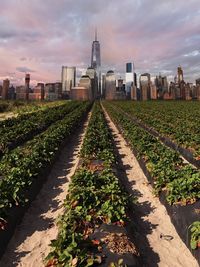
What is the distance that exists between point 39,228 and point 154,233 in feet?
10.0

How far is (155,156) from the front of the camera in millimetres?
11430

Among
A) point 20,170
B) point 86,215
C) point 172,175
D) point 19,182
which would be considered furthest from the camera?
point 20,170

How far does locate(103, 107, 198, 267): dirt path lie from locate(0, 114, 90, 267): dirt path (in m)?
2.27

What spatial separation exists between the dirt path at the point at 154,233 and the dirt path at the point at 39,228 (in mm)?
2269

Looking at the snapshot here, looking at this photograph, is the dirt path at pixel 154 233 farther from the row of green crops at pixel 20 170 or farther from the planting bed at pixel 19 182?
the row of green crops at pixel 20 170

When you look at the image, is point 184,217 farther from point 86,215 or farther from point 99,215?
point 86,215

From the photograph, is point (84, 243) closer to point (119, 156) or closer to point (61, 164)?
point (61, 164)

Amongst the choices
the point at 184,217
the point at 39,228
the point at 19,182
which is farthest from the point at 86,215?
the point at 19,182

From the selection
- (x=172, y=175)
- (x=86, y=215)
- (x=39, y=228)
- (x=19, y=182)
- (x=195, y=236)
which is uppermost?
A: (x=172, y=175)

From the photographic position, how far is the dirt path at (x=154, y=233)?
600cm

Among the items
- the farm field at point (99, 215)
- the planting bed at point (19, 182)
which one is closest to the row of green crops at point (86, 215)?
the farm field at point (99, 215)

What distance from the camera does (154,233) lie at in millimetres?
7117

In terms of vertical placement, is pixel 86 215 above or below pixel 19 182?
below

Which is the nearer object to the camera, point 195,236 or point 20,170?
point 195,236
